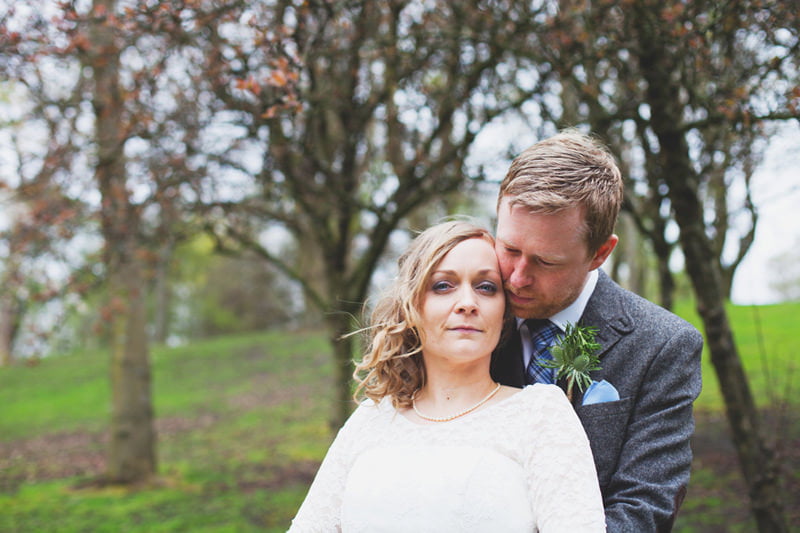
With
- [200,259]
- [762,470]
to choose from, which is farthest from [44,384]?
[762,470]

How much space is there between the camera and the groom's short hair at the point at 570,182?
96.4 inches

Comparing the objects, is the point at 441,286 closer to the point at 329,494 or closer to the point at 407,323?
the point at 407,323

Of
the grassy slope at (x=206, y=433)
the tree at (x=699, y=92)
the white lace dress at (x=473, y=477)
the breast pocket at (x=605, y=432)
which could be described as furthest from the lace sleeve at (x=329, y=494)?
the grassy slope at (x=206, y=433)

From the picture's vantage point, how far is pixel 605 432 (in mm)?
2311

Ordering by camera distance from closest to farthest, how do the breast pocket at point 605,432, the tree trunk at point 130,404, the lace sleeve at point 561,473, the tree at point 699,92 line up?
the lace sleeve at point 561,473, the breast pocket at point 605,432, the tree at point 699,92, the tree trunk at point 130,404

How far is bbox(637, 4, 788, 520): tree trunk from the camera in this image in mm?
4738

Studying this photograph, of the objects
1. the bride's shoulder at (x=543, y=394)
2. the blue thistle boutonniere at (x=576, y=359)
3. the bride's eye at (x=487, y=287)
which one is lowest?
the bride's shoulder at (x=543, y=394)

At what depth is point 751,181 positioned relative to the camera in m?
7.67

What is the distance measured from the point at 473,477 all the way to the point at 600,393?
564 millimetres

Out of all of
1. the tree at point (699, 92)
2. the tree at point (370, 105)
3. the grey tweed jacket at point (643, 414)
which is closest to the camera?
the grey tweed jacket at point (643, 414)

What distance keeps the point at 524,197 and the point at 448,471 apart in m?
0.99

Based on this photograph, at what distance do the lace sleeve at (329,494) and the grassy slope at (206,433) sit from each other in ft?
12.1

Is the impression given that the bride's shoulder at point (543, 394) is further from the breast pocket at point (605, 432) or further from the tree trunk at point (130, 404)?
the tree trunk at point (130, 404)

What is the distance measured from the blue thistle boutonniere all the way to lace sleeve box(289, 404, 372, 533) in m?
0.76
